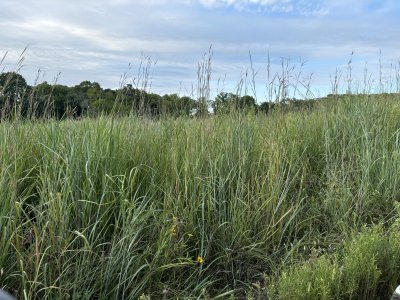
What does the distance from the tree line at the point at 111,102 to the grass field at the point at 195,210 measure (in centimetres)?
23

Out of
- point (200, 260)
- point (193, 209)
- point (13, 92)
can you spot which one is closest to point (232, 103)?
point (193, 209)

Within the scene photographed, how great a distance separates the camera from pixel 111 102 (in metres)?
5.33

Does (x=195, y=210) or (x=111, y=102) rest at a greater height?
(x=111, y=102)

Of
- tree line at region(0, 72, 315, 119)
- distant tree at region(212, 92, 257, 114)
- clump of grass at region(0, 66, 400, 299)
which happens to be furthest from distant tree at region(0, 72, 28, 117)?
distant tree at region(212, 92, 257, 114)

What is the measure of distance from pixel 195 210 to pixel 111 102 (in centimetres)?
220

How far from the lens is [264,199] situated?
398cm

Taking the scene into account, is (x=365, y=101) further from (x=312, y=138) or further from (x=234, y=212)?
(x=234, y=212)

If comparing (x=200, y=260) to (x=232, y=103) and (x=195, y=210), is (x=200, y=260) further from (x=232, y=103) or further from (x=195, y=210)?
(x=232, y=103)

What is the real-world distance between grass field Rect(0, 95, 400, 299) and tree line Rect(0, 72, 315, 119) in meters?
0.23

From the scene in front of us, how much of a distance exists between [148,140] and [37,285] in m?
1.95

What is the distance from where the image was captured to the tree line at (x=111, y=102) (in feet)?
14.9

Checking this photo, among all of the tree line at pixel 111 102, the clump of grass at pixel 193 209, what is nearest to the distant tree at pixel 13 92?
the tree line at pixel 111 102

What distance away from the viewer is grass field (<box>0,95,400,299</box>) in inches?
117

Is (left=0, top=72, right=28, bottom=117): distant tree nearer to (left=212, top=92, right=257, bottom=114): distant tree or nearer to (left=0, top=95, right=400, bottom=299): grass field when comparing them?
(left=0, top=95, right=400, bottom=299): grass field
